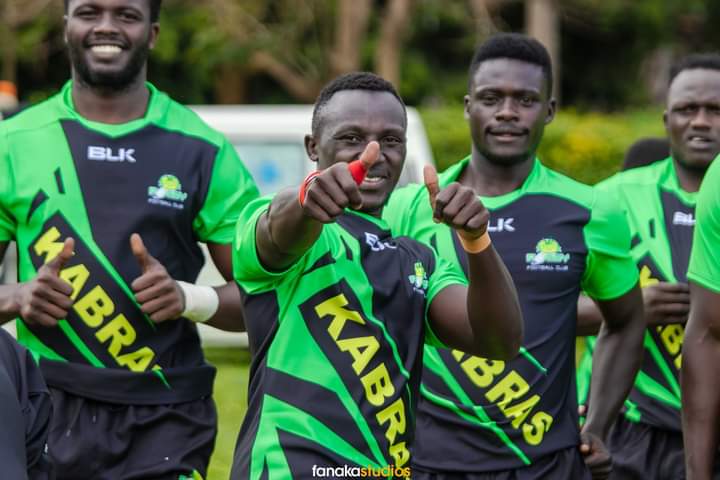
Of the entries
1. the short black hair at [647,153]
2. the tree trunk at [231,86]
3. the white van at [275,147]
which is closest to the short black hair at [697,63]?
the short black hair at [647,153]

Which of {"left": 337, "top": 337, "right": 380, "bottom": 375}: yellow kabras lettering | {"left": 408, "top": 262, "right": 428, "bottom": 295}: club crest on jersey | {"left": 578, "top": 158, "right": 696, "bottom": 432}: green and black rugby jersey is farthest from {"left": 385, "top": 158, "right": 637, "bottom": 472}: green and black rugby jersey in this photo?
{"left": 337, "top": 337, "right": 380, "bottom": 375}: yellow kabras lettering

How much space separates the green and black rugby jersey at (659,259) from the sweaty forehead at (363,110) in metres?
2.01

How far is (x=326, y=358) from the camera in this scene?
4348 millimetres

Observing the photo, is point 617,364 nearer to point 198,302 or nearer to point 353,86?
point 198,302

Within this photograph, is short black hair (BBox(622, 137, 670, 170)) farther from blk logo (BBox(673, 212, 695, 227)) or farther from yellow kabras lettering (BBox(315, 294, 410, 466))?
yellow kabras lettering (BBox(315, 294, 410, 466))

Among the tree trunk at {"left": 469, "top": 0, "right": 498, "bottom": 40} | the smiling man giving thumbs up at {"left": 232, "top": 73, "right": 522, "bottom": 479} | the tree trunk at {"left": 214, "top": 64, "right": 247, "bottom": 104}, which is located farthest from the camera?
the tree trunk at {"left": 214, "top": 64, "right": 247, "bottom": 104}

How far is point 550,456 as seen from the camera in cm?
554

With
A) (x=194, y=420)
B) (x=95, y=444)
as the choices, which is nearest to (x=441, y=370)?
(x=194, y=420)

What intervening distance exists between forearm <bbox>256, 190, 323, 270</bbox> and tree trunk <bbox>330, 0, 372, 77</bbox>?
19841 mm

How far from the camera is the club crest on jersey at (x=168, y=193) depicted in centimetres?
549

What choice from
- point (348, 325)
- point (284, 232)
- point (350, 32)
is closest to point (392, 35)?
point (350, 32)

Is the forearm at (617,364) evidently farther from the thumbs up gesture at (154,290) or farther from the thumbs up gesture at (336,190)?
the thumbs up gesture at (336,190)

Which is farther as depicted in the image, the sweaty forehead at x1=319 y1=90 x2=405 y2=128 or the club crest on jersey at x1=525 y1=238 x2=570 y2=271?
the club crest on jersey at x1=525 y1=238 x2=570 y2=271

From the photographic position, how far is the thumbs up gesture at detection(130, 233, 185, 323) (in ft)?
17.3
